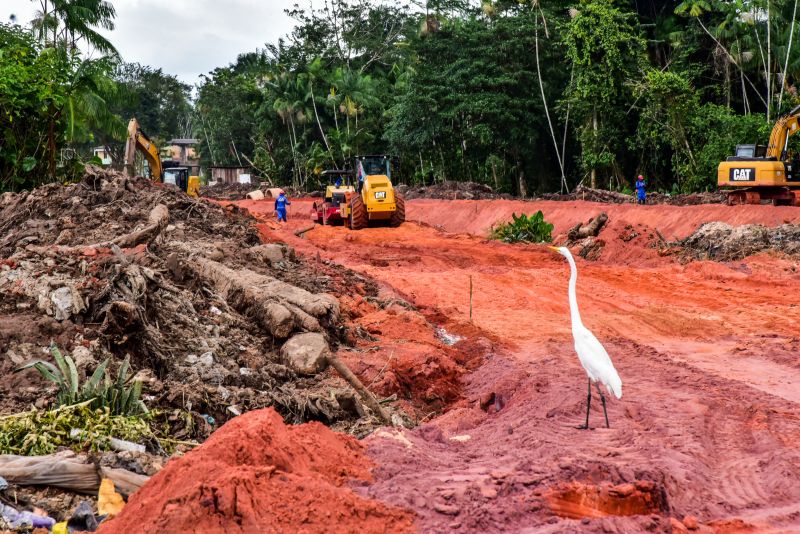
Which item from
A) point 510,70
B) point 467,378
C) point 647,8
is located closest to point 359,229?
point 510,70

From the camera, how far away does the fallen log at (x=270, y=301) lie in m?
9.27

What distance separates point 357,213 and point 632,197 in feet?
36.8

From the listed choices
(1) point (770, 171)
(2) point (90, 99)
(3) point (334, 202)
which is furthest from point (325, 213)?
(1) point (770, 171)

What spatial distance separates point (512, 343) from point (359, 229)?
1475 cm

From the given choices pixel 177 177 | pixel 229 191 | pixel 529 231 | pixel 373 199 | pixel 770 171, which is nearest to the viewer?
pixel 770 171

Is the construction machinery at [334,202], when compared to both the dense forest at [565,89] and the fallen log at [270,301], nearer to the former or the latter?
the dense forest at [565,89]

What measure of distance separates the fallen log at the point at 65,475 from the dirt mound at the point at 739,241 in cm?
1625

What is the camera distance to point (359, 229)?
84.1 feet

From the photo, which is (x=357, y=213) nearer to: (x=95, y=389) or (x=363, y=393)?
(x=363, y=393)

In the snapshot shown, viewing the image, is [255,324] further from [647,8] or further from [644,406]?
[647,8]

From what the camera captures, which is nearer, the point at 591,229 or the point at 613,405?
the point at 613,405

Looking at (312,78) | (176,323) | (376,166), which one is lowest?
(176,323)

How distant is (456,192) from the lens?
117 feet

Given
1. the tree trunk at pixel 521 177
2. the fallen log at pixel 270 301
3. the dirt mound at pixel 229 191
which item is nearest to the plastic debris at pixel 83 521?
the fallen log at pixel 270 301
